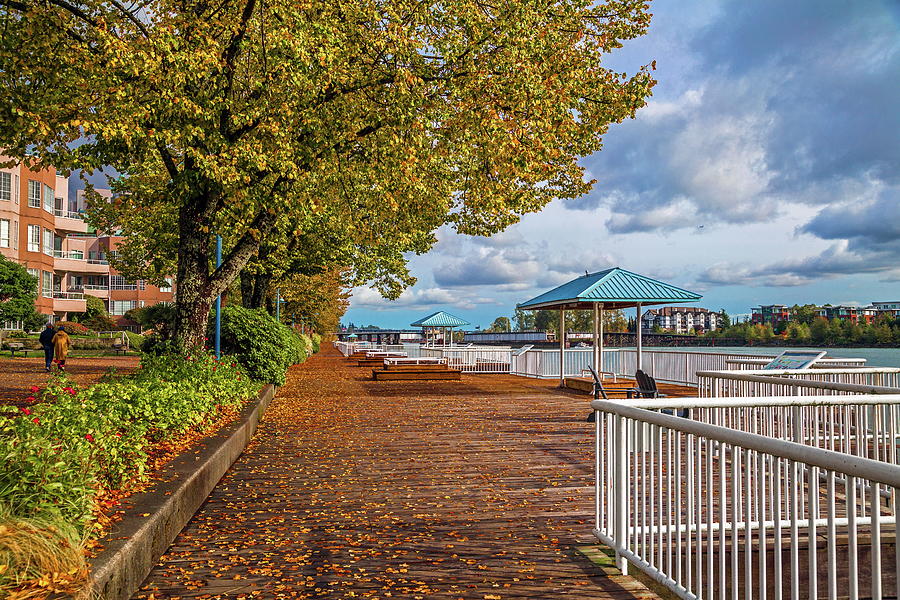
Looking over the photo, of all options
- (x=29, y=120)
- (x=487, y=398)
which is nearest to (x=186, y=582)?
(x=29, y=120)

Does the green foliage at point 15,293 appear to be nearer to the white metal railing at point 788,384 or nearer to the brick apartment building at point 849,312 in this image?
the white metal railing at point 788,384

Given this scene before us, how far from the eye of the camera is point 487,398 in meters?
16.8

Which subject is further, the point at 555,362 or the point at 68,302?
the point at 68,302

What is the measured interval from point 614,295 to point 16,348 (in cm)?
3265

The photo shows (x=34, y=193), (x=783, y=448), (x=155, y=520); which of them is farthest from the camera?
(x=34, y=193)

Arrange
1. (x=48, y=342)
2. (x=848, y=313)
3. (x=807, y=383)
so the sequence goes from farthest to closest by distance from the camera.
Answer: (x=848, y=313) → (x=48, y=342) → (x=807, y=383)

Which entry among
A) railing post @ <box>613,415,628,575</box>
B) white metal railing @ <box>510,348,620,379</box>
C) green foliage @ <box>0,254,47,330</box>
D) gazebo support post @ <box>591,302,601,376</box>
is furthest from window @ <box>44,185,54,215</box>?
railing post @ <box>613,415,628,575</box>

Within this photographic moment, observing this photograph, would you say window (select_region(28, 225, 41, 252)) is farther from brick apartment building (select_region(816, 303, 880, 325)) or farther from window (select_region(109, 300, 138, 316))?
brick apartment building (select_region(816, 303, 880, 325))

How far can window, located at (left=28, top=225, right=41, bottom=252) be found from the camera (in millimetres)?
51844

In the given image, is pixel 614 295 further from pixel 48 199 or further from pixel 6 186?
pixel 48 199

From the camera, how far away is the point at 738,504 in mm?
3520

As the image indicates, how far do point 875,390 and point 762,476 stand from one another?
3787mm

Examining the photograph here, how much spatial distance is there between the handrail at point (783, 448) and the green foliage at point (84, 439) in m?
3.31

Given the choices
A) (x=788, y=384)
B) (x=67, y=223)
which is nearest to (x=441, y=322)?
(x=788, y=384)
